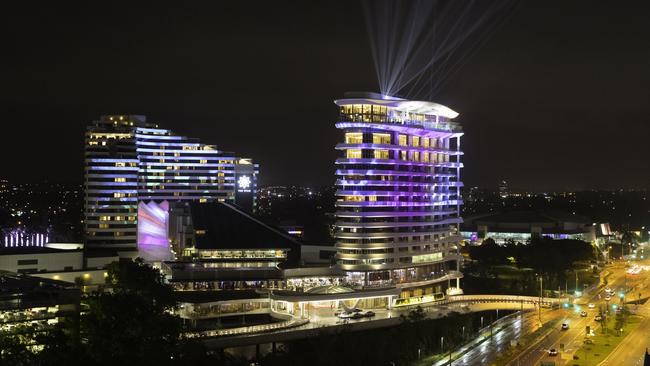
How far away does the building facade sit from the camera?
11438 centimetres

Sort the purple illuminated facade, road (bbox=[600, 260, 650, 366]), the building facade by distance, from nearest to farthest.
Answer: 1. road (bbox=[600, 260, 650, 366])
2. the purple illuminated facade
3. the building facade

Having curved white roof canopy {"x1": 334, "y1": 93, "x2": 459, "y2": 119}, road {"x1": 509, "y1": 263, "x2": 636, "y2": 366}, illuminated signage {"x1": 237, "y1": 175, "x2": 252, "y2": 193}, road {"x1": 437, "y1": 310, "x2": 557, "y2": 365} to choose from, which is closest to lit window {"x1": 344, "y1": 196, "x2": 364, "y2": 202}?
curved white roof canopy {"x1": 334, "y1": 93, "x2": 459, "y2": 119}

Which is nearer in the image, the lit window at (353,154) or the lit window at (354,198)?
the lit window at (354,198)

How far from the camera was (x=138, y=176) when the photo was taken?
122 metres

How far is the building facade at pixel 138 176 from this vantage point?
114375 millimetres

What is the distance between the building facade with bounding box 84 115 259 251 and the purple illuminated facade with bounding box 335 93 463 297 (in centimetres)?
3179

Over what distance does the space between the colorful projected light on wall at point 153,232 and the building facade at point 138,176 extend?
0.22 m

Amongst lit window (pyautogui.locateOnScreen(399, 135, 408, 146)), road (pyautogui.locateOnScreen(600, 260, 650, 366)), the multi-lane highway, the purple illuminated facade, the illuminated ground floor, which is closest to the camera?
road (pyautogui.locateOnScreen(600, 260, 650, 366))

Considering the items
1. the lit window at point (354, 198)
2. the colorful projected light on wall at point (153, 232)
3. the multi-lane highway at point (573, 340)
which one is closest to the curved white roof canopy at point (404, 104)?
the lit window at point (354, 198)

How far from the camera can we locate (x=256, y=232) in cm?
8969

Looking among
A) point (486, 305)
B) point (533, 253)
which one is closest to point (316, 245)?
point (486, 305)

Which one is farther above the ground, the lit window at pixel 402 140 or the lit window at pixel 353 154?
the lit window at pixel 402 140

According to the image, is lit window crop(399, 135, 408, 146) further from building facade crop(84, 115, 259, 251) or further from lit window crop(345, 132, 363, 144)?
building facade crop(84, 115, 259, 251)

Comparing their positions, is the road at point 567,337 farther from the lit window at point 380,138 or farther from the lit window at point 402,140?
the lit window at point 380,138
